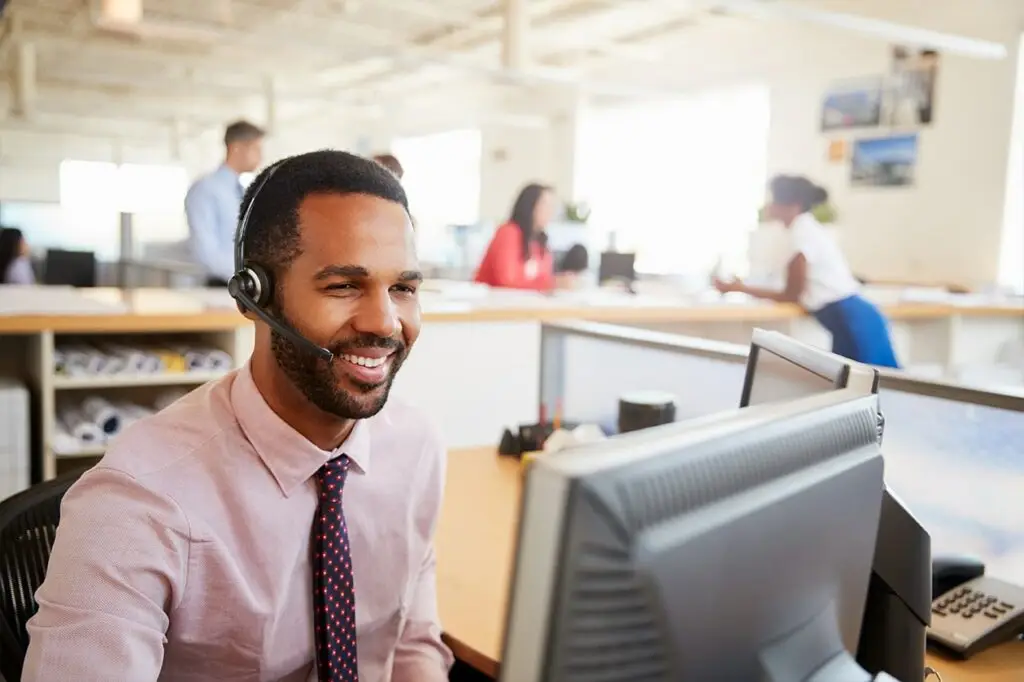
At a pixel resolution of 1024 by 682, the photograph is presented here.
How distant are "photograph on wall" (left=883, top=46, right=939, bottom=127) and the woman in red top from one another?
2915 millimetres

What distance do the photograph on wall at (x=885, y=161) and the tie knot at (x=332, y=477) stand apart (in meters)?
5.55

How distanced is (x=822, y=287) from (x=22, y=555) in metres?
3.13

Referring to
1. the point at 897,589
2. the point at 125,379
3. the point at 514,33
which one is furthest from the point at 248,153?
the point at 897,589

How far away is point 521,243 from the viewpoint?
4.11m

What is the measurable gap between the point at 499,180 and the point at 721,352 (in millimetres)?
8953

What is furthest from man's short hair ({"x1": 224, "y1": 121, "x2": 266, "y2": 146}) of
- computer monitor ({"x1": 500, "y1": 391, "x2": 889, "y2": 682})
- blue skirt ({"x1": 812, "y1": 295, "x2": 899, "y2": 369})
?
computer monitor ({"x1": 500, "y1": 391, "x2": 889, "y2": 682})

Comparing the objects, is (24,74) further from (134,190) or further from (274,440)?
(274,440)

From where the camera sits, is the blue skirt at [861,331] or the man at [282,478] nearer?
the man at [282,478]

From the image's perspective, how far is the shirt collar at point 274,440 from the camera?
3.08 ft

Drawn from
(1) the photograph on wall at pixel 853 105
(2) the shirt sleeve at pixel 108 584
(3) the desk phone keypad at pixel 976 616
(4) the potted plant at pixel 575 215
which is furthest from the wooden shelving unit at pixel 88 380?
(1) the photograph on wall at pixel 853 105

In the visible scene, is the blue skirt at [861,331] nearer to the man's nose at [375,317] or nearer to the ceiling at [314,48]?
the man's nose at [375,317]

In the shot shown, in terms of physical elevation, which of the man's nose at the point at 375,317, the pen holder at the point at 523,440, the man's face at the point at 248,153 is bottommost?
the pen holder at the point at 523,440

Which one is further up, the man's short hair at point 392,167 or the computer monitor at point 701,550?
the man's short hair at point 392,167

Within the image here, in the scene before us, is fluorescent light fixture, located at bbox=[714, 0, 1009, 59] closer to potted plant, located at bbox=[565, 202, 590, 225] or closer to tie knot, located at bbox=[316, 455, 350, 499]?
potted plant, located at bbox=[565, 202, 590, 225]
